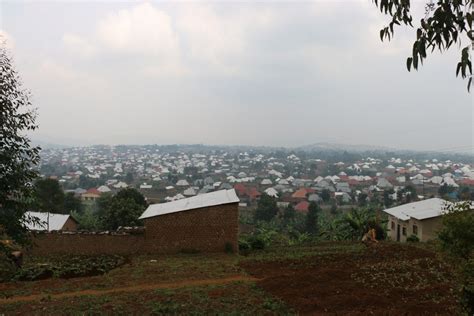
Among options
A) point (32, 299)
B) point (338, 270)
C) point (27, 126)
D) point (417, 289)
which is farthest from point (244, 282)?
point (27, 126)

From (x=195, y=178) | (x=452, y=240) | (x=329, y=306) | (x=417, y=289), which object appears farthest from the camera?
(x=195, y=178)

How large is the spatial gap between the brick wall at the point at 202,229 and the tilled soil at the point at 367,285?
12.8 feet

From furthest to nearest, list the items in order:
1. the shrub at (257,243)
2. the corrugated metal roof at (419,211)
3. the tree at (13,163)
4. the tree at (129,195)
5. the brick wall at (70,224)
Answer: the tree at (129,195) → the brick wall at (70,224) → the corrugated metal roof at (419,211) → the shrub at (257,243) → the tree at (13,163)

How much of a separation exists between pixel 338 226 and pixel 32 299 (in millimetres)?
20208

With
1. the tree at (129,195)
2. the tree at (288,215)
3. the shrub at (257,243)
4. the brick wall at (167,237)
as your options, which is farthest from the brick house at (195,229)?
the tree at (288,215)

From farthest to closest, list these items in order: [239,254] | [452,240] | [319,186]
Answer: [319,186] → [239,254] → [452,240]

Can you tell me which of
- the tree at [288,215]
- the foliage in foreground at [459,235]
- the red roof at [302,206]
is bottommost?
the red roof at [302,206]

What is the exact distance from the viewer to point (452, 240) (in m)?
6.60

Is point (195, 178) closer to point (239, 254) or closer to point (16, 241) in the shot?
point (239, 254)

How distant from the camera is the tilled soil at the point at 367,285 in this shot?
7738mm

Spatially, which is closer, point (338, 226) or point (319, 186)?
point (338, 226)

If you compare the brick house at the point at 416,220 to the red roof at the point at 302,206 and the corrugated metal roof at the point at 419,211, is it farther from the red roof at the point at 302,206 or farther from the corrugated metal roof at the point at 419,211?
the red roof at the point at 302,206

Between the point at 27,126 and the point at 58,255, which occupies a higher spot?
the point at 27,126

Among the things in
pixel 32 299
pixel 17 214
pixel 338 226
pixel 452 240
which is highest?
pixel 17 214
